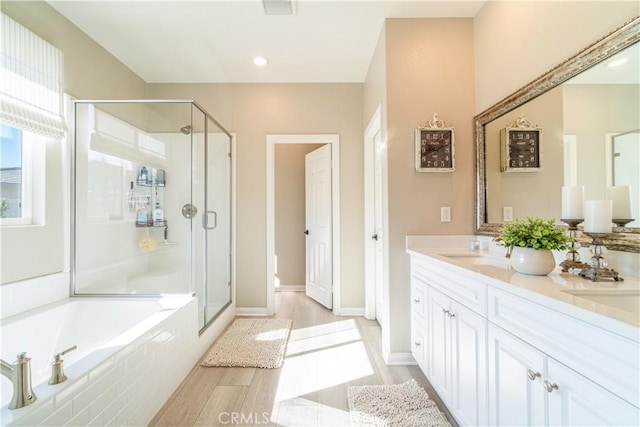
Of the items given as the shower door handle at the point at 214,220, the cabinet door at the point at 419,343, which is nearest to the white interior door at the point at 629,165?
the cabinet door at the point at 419,343

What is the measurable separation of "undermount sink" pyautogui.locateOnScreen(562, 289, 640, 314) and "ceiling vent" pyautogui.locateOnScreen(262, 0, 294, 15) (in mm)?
2308

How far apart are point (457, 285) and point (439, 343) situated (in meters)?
0.43

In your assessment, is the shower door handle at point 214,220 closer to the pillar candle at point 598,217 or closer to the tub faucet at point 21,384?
the tub faucet at point 21,384

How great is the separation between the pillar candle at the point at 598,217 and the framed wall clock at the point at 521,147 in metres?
0.52

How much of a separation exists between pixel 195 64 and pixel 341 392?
319cm

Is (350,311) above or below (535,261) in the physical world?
below

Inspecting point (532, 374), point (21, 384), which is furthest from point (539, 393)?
point (21, 384)

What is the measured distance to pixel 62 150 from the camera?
206cm

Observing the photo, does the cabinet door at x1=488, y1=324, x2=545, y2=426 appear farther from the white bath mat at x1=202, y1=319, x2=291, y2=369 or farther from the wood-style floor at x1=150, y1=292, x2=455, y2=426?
the white bath mat at x1=202, y1=319, x2=291, y2=369

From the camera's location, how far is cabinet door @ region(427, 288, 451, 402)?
1506 mm

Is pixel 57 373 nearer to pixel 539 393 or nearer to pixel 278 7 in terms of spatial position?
pixel 539 393

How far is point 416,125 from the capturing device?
6.98 feet

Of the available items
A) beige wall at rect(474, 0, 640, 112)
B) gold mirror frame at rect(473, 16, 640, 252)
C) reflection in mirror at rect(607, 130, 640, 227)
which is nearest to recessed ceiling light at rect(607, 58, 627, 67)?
gold mirror frame at rect(473, 16, 640, 252)

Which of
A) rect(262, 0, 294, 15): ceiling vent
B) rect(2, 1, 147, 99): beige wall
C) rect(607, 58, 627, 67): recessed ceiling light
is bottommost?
rect(607, 58, 627, 67): recessed ceiling light
